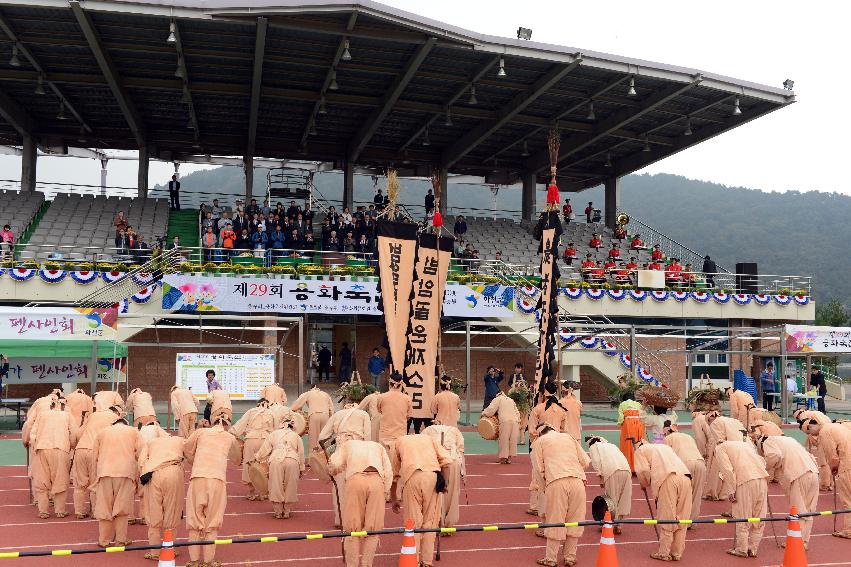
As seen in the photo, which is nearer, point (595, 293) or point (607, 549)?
point (607, 549)

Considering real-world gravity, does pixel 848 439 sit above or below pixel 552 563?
above

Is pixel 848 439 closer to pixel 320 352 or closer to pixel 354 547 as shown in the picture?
pixel 354 547

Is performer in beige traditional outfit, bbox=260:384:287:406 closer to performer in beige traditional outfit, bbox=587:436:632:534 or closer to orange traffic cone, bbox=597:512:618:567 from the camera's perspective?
performer in beige traditional outfit, bbox=587:436:632:534

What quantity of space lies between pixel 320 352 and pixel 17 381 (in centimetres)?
1114

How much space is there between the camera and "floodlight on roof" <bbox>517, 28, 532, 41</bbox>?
27078 millimetres

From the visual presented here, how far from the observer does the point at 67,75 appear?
2883cm

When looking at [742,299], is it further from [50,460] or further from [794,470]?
[50,460]

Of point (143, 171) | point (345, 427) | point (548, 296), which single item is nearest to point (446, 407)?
point (548, 296)

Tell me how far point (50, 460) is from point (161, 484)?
3.38 metres

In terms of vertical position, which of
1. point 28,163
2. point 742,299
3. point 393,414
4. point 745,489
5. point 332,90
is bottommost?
point 745,489

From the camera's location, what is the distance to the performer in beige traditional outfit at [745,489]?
1037cm

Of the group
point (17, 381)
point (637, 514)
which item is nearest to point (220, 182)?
point (17, 381)

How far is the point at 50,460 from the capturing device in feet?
39.4

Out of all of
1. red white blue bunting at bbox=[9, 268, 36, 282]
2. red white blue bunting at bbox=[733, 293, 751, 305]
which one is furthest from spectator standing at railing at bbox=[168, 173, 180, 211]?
red white blue bunting at bbox=[733, 293, 751, 305]
